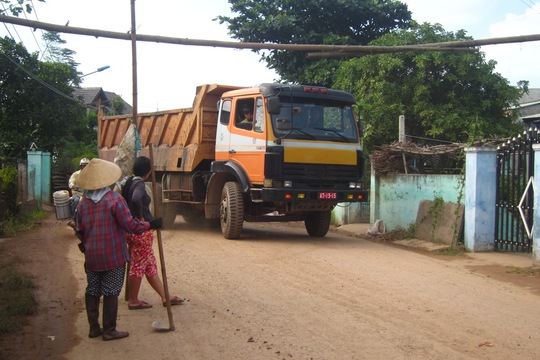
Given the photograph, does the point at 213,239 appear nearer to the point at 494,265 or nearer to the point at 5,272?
the point at 5,272

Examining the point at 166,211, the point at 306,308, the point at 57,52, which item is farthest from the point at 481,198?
the point at 57,52

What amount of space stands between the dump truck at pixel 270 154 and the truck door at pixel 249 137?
2 cm

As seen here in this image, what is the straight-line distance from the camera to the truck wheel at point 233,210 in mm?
10977

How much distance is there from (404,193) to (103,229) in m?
8.99

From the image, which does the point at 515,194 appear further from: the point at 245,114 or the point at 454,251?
the point at 245,114

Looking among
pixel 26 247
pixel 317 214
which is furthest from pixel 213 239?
pixel 26 247

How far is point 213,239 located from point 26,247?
3.44 m

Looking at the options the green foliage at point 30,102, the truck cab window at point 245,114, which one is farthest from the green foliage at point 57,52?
the truck cab window at point 245,114

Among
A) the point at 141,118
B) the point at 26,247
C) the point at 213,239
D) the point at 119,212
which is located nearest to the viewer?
the point at 119,212

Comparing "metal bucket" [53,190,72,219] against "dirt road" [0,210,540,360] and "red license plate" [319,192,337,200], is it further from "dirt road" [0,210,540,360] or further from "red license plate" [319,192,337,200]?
"red license plate" [319,192,337,200]

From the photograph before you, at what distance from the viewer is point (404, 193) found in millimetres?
12820

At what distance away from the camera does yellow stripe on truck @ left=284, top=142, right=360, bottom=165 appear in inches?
→ 409

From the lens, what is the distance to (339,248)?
10.5 metres

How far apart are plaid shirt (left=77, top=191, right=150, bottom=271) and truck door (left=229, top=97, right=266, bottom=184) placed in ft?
18.0
